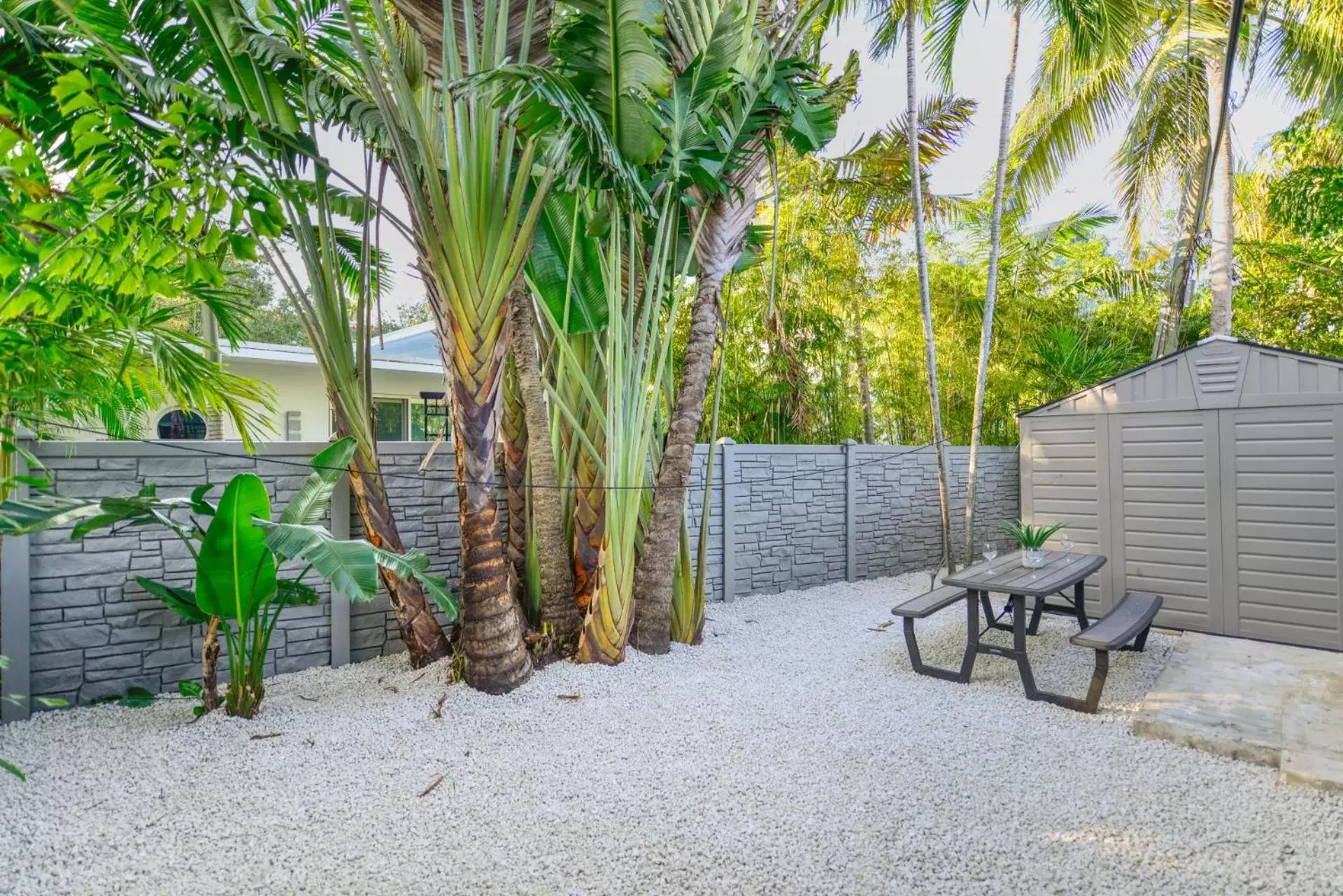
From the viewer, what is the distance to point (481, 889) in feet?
5.85

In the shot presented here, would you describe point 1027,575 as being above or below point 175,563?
below

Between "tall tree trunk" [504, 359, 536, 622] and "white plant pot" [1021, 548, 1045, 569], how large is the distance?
2.83m

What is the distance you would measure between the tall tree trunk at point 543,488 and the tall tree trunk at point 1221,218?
266 inches

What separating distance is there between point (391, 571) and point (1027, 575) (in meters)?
3.32

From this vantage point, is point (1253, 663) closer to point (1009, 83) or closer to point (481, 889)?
point (481, 889)

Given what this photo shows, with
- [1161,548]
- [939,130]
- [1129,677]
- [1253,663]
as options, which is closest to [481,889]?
[1129,677]

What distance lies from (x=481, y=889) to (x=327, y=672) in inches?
83.0

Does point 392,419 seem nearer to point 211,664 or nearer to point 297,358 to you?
point 297,358

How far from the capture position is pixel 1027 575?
3.66 metres

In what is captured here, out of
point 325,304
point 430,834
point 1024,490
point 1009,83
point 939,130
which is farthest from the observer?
point 939,130

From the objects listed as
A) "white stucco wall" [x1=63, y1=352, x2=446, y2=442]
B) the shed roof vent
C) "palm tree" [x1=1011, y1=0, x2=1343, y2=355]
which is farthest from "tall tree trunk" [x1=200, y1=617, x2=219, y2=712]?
"palm tree" [x1=1011, y1=0, x2=1343, y2=355]

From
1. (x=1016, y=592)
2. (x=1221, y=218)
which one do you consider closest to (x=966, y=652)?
(x=1016, y=592)

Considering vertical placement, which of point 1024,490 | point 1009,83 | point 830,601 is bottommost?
point 830,601

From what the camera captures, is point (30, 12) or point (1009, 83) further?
point (1009, 83)
